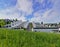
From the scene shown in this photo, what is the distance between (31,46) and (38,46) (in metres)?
0.21

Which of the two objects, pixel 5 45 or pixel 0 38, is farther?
pixel 0 38

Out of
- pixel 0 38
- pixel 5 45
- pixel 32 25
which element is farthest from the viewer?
pixel 32 25

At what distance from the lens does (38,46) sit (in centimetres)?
475

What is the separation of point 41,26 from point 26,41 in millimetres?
28118

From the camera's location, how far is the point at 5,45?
442 cm

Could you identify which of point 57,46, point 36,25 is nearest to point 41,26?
point 36,25

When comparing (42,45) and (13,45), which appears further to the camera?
(42,45)

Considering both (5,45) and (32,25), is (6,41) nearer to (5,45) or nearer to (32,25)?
(5,45)

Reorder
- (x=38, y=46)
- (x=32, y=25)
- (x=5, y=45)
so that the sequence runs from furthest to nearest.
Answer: (x=32, y=25) < (x=38, y=46) < (x=5, y=45)

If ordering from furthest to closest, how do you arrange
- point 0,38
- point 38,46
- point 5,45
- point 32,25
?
point 32,25, point 0,38, point 38,46, point 5,45

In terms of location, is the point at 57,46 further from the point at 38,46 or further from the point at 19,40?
the point at 19,40

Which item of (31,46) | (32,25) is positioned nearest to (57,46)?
(31,46)

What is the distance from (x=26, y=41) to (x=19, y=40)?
0.20 m

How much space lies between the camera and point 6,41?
15.4 feet
